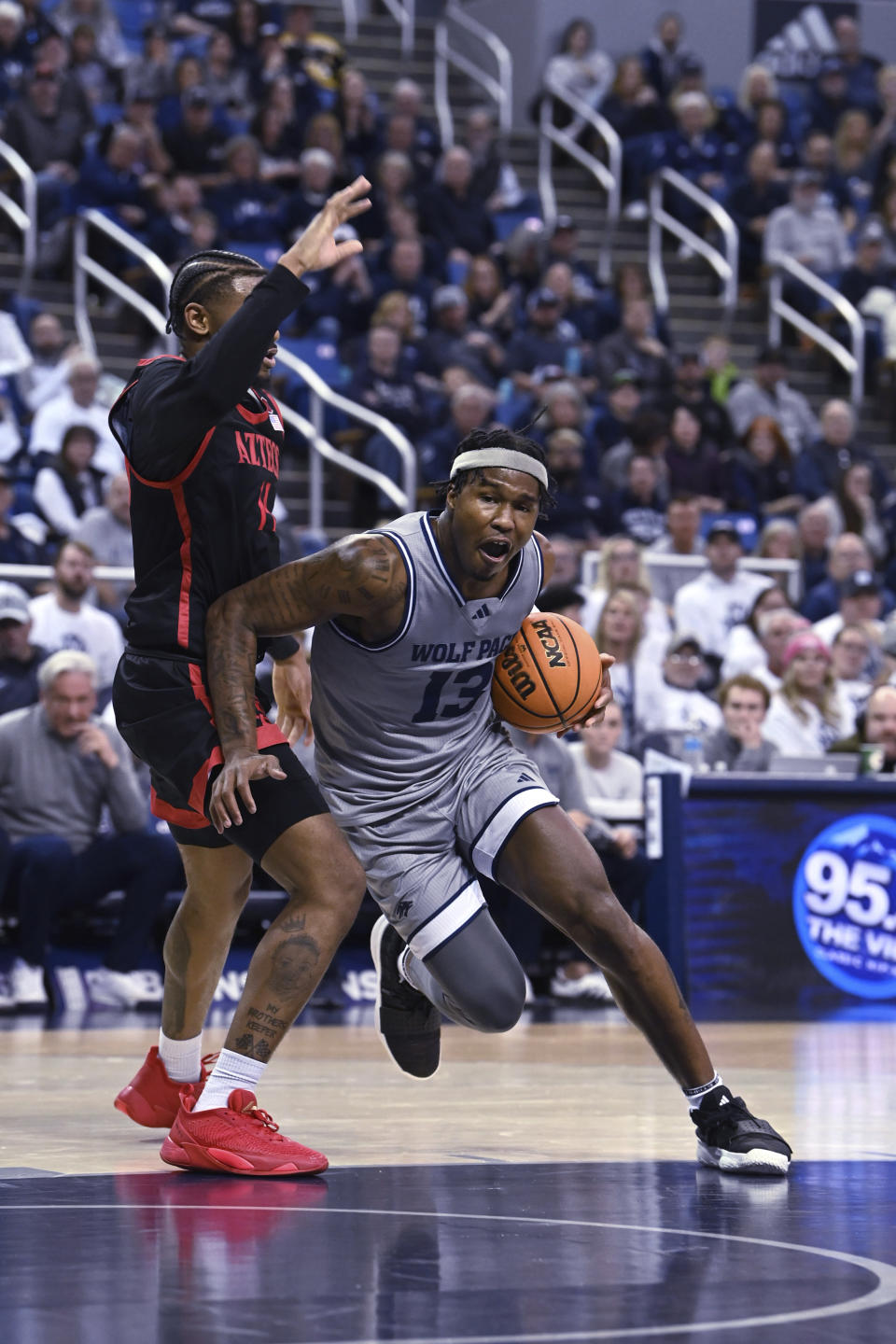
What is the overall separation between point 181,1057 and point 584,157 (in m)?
15.6

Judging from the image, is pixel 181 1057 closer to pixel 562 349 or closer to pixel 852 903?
pixel 852 903

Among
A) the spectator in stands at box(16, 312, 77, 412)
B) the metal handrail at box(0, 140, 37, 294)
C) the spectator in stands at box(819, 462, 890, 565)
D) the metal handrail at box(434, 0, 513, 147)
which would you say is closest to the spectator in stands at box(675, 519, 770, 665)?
the spectator in stands at box(819, 462, 890, 565)

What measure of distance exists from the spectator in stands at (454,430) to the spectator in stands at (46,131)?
328 cm

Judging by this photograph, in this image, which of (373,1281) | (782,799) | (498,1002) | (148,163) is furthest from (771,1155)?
(148,163)

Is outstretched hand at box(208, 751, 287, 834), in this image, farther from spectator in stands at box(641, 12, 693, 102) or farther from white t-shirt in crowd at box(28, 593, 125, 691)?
spectator in stands at box(641, 12, 693, 102)

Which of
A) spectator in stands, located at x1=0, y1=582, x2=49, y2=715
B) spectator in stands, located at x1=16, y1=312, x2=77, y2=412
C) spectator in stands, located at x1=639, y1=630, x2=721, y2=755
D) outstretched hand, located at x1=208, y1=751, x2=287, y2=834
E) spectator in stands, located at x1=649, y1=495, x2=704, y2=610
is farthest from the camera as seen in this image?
spectator in stands, located at x1=649, y1=495, x2=704, y2=610

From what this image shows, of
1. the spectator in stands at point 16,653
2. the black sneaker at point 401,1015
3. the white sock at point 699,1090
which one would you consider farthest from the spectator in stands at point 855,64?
the white sock at point 699,1090

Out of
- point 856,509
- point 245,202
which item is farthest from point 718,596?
point 245,202

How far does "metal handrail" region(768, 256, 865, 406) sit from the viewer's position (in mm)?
18094

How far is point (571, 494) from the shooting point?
14000 mm

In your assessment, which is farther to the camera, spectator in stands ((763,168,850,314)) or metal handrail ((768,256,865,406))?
spectator in stands ((763,168,850,314))

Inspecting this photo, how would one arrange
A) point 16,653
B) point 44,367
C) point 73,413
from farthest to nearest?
point 44,367
point 73,413
point 16,653

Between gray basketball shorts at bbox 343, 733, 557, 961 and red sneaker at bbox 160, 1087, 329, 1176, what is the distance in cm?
56

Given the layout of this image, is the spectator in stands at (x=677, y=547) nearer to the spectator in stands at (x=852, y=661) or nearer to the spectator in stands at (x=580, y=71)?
the spectator in stands at (x=852, y=661)
